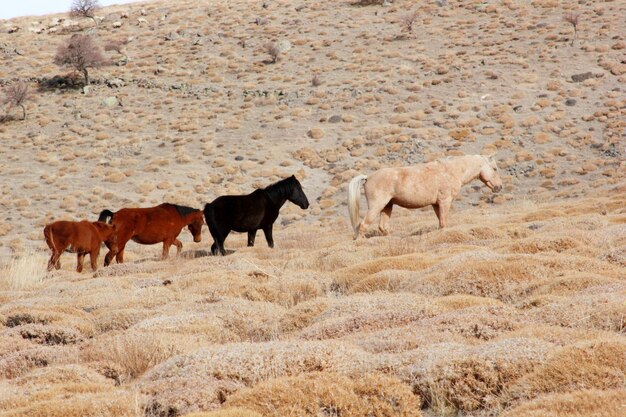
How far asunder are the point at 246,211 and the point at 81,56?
41.7 m

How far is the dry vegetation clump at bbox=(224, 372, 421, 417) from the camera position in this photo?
523 centimetres

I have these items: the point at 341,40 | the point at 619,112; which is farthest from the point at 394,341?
the point at 341,40

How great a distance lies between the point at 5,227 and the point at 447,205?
2131 cm

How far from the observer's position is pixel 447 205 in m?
19.3

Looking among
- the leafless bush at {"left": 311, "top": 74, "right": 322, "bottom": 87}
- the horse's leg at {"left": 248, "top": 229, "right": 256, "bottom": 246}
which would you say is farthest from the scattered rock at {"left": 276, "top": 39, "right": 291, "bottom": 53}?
the horse's leg at {"left": 248, "top": 229, "right": 256, "bottom": 246}

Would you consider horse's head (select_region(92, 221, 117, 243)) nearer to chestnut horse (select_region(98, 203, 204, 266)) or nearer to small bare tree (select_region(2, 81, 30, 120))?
chestnut horse (select_region(98, 203, 204, 266))

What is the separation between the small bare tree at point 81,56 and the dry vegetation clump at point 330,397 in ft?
A: 175

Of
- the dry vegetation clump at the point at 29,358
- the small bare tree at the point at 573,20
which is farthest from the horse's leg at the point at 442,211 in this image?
the small bare tree at the point at 573,20

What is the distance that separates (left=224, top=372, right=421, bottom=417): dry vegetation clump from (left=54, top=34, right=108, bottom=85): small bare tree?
5326 cm

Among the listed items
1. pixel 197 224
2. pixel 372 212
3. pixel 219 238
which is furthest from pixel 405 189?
pixel 197 224

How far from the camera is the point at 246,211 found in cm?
1883

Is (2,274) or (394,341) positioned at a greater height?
(394,341)

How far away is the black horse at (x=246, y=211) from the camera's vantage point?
18.6 m

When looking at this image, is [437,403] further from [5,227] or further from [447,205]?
[5,227]
